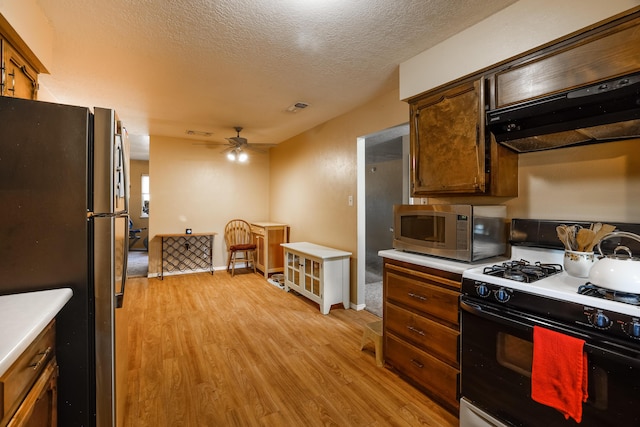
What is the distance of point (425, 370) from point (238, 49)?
2545 mm

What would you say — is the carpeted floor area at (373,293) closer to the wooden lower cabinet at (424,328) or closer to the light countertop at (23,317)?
the wooden lower cabinet at (424,328)

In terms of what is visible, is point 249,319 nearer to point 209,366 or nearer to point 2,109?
point 209,366

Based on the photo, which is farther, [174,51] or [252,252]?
[252,252]

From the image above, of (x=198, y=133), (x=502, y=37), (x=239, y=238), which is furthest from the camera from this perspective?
(x=239, y=238)

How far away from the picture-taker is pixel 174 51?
2242mm

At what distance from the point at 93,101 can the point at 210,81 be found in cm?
152

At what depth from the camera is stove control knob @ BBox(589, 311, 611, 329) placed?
3.71 ft

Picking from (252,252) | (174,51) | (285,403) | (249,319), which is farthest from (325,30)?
(252,252)

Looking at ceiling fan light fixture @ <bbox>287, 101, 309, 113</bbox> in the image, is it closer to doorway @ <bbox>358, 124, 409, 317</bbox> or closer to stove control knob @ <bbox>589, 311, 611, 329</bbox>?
doorway @ <bbox>358, 124, 409, 317</bbox>

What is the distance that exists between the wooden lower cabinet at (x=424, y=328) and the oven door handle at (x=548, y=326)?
202 mm

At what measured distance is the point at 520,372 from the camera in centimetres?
139

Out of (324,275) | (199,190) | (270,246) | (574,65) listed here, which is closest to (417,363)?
(324,275)

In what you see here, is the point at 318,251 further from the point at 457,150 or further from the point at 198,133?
the point at 198,133

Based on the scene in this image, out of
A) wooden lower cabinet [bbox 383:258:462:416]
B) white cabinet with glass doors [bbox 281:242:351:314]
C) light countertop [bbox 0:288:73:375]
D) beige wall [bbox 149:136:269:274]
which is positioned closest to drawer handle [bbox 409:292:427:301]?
wooden lower cabinet [bbox 383:258:462:416]
